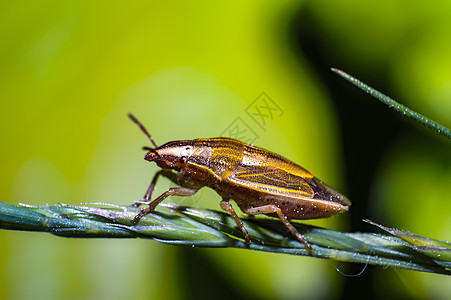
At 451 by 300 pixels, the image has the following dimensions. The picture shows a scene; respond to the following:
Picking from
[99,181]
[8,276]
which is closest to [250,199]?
[99,181]

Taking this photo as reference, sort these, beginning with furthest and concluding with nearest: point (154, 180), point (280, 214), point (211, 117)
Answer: point (211, 117) < point (154, 180) < point (280, 214)

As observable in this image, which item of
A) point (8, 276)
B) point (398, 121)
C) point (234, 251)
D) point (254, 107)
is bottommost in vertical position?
point (8, 276)

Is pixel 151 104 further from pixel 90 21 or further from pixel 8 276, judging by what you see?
pixel 8 276

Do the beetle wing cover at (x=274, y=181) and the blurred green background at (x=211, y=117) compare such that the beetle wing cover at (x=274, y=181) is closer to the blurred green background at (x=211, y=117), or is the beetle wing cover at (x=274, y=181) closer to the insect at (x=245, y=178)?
the insect at (x=245, y=178)

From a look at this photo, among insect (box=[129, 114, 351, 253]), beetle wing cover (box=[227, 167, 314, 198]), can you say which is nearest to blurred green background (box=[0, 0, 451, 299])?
insect (box=[129, 114, 351, 253])

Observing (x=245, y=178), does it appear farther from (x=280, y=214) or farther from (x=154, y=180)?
(x=154, y=180)

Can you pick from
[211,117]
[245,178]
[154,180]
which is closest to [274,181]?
[245,178]

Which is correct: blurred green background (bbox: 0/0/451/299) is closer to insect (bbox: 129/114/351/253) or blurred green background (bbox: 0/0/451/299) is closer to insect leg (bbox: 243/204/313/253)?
insect (bbox: 129/114/351/253)

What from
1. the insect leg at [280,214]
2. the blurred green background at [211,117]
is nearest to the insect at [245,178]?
the insect leg at [280,214]
